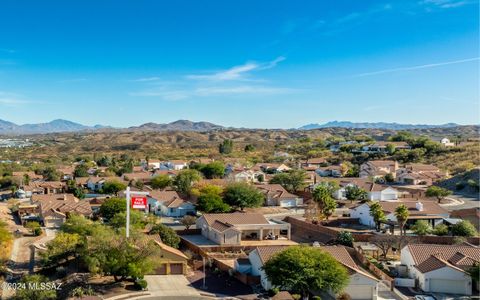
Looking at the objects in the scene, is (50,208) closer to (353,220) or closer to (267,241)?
(267,241)

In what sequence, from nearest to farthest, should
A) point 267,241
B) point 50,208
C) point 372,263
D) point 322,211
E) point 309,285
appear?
1. point 309,285
2. point 372,263
3. point 267,241
4. point 322,211
5. point 50,208

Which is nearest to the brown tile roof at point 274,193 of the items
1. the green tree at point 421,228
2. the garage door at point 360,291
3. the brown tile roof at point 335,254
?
the green tree at point 421,228

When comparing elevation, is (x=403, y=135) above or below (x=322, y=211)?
above

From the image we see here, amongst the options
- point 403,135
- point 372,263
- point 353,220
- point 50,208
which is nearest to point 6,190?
point 50,208

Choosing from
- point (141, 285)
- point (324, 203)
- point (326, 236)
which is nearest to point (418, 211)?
point (324, 203)

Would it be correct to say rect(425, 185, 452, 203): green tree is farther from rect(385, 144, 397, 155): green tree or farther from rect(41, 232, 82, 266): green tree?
rect(385, 144, 397, 155): green tree

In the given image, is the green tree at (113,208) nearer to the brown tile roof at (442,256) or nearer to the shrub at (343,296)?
the shrub at (343,296)

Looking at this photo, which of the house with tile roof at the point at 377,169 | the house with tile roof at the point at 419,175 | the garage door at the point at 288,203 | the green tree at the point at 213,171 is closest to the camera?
the garage door at the point at 288,203
